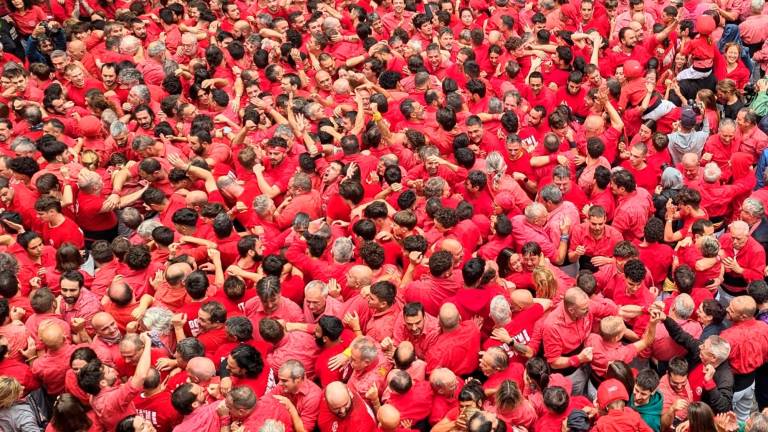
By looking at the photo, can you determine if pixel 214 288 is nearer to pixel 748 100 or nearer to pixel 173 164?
pixel 173 164

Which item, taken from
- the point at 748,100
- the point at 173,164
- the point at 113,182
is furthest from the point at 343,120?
the point at 748,100

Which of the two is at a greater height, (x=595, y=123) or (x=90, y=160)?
(x=595, y=123)

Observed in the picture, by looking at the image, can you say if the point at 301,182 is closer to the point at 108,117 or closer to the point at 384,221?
the point at 384,221

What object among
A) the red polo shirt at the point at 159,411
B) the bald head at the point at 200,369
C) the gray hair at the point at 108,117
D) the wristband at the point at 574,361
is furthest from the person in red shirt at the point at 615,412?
the gray hair at the point at 108,117

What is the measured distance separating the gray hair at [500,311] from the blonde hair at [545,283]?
0.73m

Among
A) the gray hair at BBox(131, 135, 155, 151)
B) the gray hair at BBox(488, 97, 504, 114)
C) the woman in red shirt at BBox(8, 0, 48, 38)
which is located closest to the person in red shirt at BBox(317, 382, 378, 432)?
the gray hair at BBox(131, 135, 155, 151)

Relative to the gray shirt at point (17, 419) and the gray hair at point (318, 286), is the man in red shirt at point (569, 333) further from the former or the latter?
the gray shirt at point (17, 419)

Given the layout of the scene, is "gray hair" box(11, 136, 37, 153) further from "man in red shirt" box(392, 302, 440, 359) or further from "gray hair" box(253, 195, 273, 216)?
"man in red shirt" box(392, 302, 440, 359)

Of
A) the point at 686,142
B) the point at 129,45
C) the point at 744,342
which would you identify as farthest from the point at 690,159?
the point at 129,45

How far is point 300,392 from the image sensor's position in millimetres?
7434

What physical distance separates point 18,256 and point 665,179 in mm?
8015

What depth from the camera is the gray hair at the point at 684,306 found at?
817cm

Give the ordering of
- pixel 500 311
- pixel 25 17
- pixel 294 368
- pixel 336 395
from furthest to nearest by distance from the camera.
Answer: pixel 25 17 → pixel 500 311 → pixel 294 368 → pixel 336 395

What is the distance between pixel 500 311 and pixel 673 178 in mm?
3861
